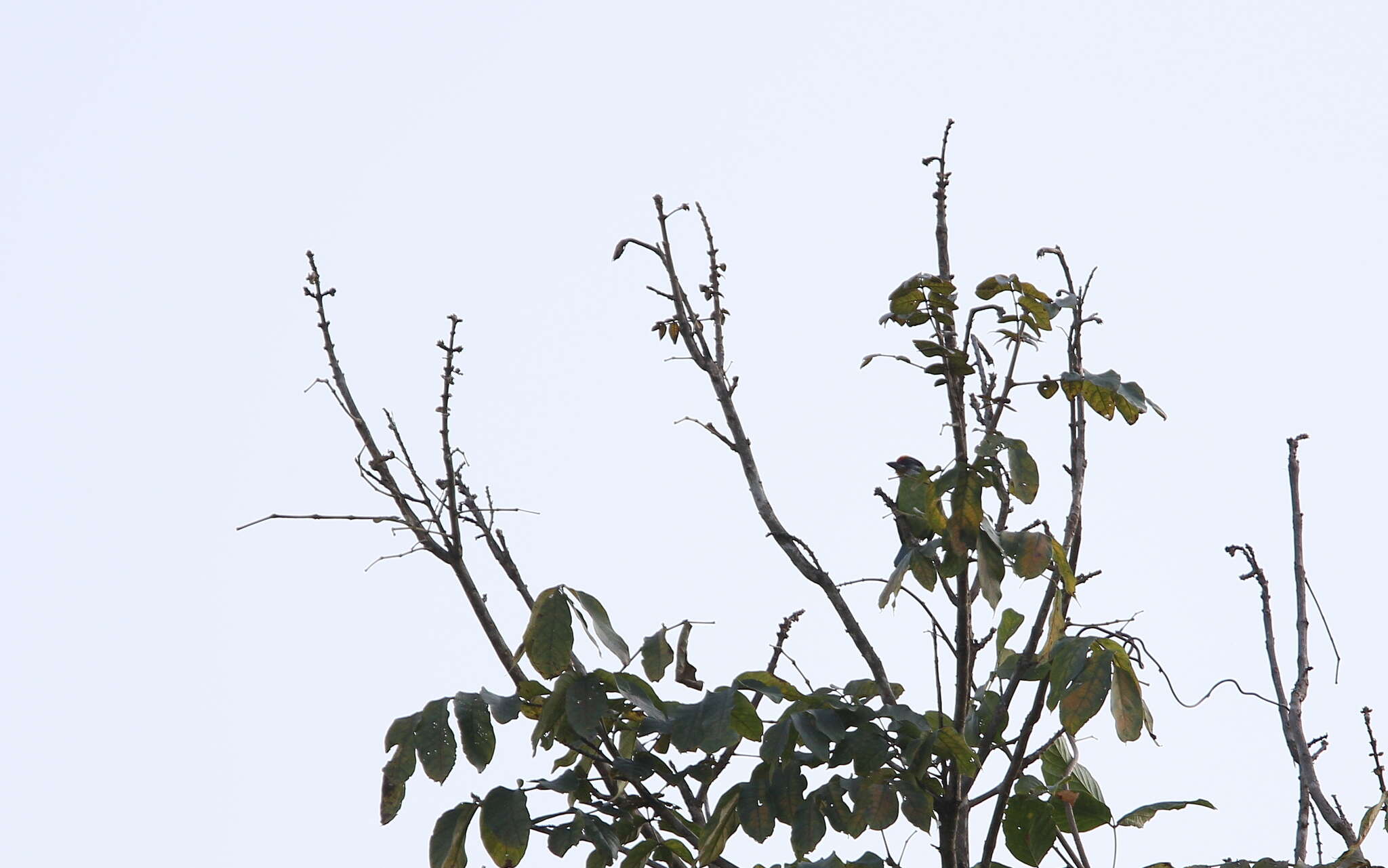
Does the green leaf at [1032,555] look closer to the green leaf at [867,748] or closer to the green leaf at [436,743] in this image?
the green leaf at [867,748]

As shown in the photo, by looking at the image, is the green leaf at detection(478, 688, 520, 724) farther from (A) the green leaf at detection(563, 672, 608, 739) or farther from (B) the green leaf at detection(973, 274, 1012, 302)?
(B) the green leaf at detection(973, 274, 1012, 302)

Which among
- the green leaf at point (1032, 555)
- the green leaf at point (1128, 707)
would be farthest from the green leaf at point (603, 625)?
the green leaf at point (1128, 707)

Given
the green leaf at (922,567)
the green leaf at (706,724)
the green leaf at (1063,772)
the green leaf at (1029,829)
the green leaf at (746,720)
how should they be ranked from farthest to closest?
the green leaf at (1063,772)
the green leaf at (1029,829)
the green leaf at (922,567)
the green leaf at (746,720)
the green leaf at (706,724)

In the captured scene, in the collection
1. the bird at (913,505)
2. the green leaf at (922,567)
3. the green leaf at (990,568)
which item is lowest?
the green leaf at (990,568)

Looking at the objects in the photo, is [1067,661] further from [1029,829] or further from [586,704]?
[586,704]

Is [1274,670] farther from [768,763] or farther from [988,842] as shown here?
[768,763]

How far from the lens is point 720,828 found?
7.45ft

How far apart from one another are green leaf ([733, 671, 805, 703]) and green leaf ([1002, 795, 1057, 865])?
1.79ft

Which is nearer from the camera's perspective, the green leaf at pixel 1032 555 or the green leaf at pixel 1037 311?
the green leaf at pixel 1032 555

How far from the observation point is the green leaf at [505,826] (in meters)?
2.23

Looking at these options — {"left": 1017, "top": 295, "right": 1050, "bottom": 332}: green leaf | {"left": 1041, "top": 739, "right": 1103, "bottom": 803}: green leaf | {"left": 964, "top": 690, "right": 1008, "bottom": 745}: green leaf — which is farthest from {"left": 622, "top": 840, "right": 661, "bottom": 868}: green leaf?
{"left": 1017, "top": 295, "right": 1050, "bottom": 332}: green leaf

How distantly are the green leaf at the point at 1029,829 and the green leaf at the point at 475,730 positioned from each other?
1.03 metres

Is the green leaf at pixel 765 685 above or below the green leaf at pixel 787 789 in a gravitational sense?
above

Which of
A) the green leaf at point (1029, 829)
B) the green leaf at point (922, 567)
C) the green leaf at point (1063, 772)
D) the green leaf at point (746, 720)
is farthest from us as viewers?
the green leaf at point (1063, 772)
